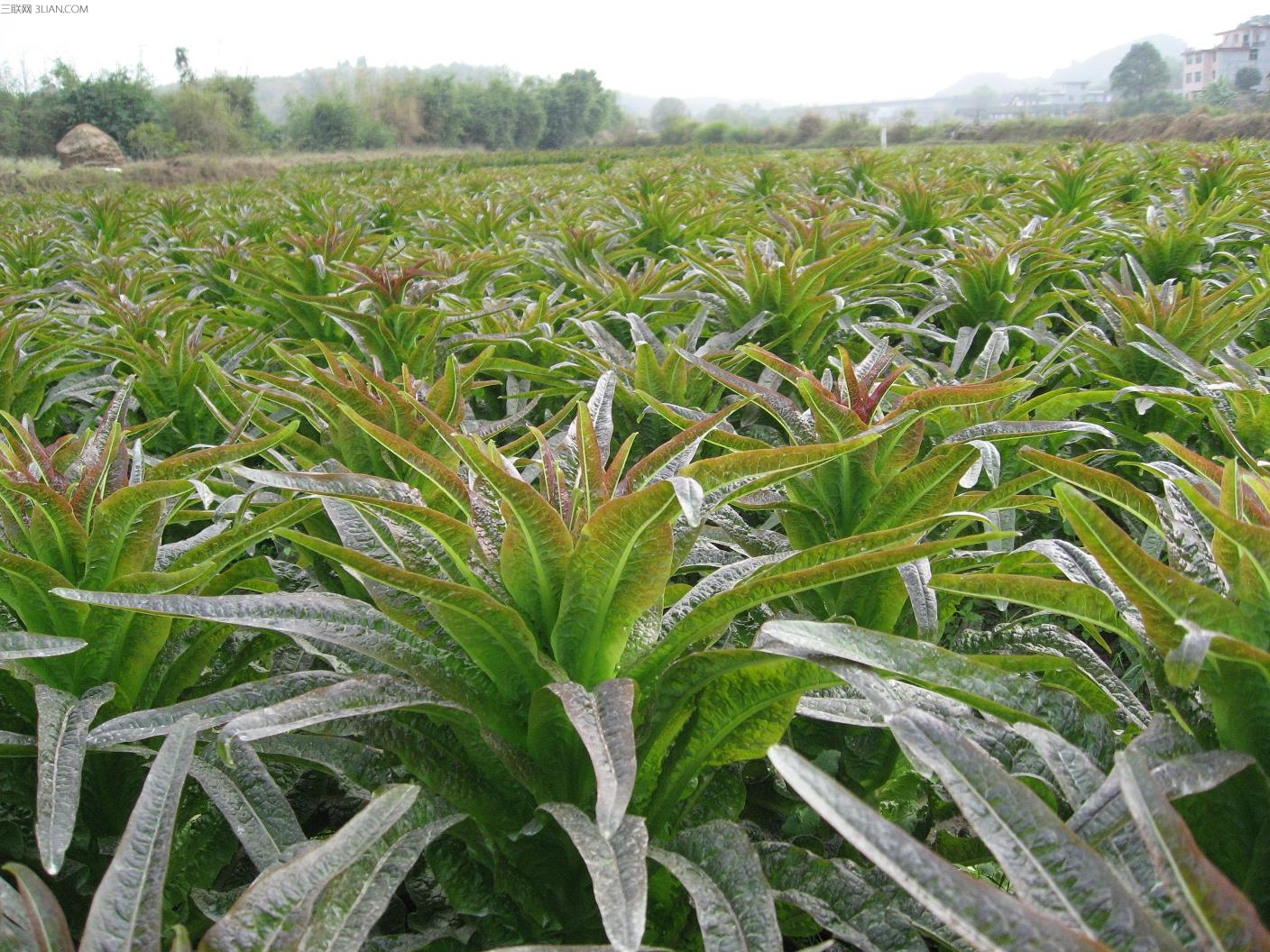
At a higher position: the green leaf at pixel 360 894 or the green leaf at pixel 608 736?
the green leaf at pixel 608 736

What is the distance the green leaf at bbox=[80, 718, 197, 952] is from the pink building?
55143mm

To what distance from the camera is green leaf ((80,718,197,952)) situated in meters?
0.63

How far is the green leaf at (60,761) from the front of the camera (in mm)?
778

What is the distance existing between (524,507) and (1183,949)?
0.58m

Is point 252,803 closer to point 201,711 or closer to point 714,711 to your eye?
point 201,711

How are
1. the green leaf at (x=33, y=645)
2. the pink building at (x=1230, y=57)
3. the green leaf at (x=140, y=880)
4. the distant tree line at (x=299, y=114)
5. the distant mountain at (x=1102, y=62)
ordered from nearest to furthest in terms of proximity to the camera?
the green leaf at (x=140, y=880) < the green leaf at (x=33, y=645) < the distant tree line at (x=299, y=114) < the pink building at (x=1230, y=57) < the distant mountain at (x=1102, y=62)

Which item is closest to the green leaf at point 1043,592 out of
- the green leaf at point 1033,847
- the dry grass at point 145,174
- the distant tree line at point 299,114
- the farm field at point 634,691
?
the farm field at point 634,691

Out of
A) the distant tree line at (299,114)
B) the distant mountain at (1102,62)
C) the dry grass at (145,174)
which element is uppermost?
the distant mountain at (1102,62)

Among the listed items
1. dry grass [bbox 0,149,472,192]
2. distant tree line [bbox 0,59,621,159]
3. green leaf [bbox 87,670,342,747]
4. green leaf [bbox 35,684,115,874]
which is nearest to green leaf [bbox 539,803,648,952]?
green leaf [bbox 87,670,342,747]

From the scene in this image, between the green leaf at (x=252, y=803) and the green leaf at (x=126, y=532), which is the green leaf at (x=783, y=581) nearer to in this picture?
the green leaf at (x=252, y=803)

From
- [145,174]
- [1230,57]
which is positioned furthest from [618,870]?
[1230,57]

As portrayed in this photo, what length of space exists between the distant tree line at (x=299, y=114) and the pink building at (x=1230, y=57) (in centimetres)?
3719

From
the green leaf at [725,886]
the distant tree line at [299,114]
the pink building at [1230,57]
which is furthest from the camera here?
the pink building at [1230,57]

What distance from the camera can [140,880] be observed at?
0.66 meters
